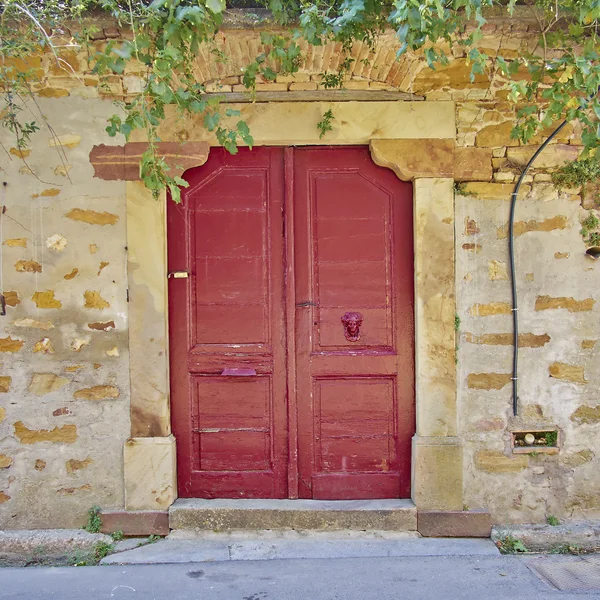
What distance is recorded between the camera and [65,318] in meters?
3.68

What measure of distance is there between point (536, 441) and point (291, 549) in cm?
166

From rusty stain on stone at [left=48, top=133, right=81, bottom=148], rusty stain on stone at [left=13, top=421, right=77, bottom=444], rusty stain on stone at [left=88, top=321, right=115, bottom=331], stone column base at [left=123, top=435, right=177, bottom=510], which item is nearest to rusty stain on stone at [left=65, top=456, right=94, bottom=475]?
rusty stain on stone at [left=13, top=421, right=77, bottom=444]

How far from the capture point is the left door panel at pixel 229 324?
3.80 m

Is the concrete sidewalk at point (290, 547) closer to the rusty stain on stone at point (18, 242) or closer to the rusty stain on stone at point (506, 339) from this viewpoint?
the rusty stain on stone at point (506, 339)

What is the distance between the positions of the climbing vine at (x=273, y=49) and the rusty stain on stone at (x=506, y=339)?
3.30 feet

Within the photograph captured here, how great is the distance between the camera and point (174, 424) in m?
3.80

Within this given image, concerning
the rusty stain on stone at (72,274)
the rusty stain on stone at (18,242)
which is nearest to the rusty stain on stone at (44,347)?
the rusty stain on stone at (72,274)

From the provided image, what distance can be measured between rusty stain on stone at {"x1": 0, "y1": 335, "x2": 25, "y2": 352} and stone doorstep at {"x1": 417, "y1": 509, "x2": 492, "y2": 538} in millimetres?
2742

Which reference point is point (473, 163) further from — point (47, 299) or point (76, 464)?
point (76, 464)

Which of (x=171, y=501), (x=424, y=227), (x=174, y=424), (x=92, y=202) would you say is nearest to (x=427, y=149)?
(x=424, y=227)

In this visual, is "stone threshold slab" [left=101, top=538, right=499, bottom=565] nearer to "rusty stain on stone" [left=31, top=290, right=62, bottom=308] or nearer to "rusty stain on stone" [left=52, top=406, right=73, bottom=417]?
"rusty stain on stone" [left=52, top=406, right=73, bottom=417]

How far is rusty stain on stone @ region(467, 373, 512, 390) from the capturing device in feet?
12.1

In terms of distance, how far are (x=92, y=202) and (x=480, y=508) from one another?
10.1 ft

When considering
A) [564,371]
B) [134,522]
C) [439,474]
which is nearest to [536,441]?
[564,371]
